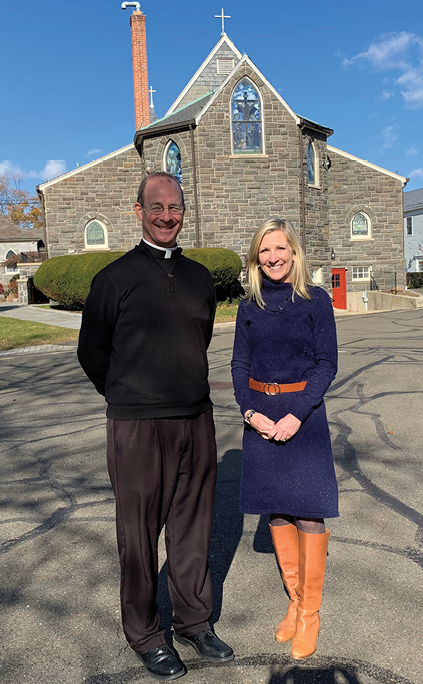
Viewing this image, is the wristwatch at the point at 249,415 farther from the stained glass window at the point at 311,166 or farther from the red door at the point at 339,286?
the red door at the point at 339,286

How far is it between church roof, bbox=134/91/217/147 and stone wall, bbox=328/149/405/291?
24.4 ft

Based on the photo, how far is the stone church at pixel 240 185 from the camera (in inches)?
928

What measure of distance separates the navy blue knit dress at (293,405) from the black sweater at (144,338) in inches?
14.7

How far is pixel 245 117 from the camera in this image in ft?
77.0

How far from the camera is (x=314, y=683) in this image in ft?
8.00

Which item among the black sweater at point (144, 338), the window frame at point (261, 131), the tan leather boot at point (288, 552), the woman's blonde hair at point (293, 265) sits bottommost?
the tan leather boot at point (288, 552)

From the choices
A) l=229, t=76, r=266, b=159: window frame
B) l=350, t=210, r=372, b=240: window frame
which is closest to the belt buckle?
l=229, t=76, r=266, b=159: window frame

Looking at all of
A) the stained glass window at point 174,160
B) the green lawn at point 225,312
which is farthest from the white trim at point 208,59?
the green lawn at point 225,312

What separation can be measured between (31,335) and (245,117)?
13.3m

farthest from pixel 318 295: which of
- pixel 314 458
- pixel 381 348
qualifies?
pixel 381 348

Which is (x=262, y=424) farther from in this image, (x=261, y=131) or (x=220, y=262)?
(x=261, y=131)

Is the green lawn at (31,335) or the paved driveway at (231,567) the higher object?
the green lawn at (31,335)

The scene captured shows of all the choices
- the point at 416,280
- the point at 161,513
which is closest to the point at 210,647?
the point at 161,513

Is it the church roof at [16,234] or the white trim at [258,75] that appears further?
the church roof at [16,234]
